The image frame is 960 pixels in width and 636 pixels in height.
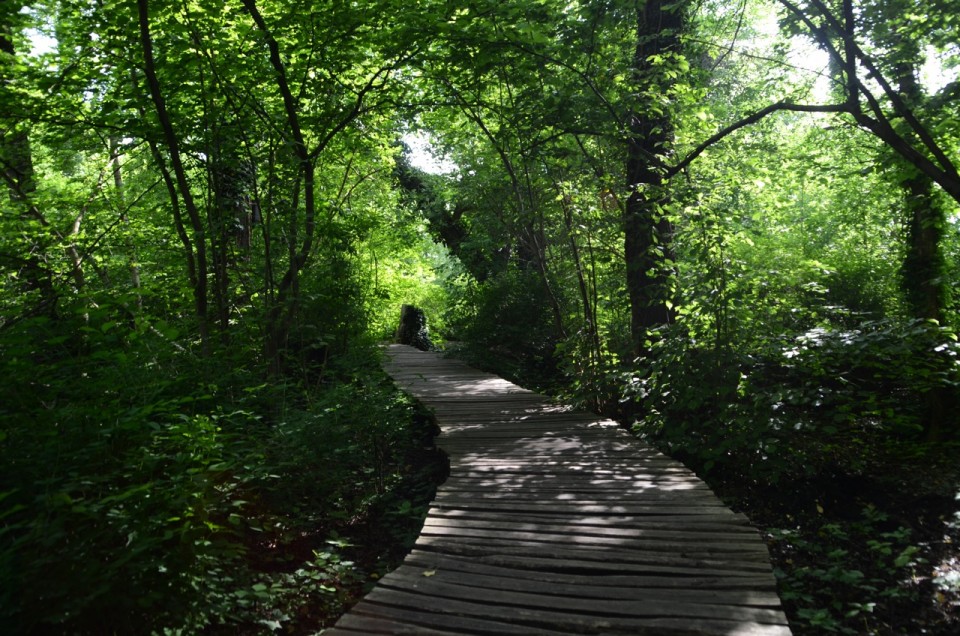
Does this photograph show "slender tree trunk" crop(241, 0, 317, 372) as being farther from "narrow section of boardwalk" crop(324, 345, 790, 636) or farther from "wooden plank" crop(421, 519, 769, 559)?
"wooden plank" crop(421, 519, 769, 559)

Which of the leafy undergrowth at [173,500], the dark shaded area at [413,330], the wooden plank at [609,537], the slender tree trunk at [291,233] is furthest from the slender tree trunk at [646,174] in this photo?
the dark shaded area at [413,330]

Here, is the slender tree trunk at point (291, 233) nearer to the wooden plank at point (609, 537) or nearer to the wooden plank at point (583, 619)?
the wooden plank at point (609, 537)

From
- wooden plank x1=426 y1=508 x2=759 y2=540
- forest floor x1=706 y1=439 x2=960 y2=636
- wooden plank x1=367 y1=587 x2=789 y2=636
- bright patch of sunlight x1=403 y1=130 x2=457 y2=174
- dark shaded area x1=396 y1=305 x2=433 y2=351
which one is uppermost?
bright patch of sunlight x1=403 y1=130 x2=457 y2=174

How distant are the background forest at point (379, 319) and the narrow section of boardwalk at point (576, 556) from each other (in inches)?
34.4

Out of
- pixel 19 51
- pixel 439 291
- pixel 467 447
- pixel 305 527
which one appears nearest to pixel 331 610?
pixel 305 527

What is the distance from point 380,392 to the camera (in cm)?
693

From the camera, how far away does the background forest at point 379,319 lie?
3396 millimetres

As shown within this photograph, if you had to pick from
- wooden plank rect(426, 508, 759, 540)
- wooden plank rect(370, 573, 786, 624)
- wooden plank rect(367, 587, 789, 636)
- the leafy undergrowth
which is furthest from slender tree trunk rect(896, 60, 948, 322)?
wooden plank rect(367, 587, 789, 636)

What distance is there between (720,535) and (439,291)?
2002 centimetres

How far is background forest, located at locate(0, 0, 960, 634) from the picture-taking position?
340cm

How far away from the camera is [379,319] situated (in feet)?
35.0

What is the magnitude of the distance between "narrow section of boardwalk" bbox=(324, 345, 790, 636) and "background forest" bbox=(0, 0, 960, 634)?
87 cm

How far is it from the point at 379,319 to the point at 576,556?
7.57 metres

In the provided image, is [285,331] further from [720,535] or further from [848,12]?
[848,12]
